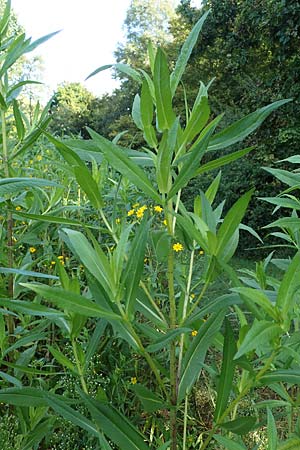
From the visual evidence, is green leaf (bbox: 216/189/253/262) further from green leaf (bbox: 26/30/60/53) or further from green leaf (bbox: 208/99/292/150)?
green leaf (bbox: 26/30/60/53)

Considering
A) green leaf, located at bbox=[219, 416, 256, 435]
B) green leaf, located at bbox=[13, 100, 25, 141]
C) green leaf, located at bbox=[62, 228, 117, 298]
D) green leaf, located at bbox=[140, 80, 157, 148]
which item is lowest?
green leaf, located at bbox=[219, 416, 256, 435]

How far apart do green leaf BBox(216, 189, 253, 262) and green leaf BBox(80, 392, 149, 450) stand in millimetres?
247

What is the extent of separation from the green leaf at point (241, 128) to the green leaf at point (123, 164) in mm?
100

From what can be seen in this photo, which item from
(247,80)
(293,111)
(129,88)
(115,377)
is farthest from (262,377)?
(129,88)

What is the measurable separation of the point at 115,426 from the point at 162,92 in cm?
41

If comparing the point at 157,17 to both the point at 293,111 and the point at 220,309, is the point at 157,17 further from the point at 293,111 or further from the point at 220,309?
the point at 220,309

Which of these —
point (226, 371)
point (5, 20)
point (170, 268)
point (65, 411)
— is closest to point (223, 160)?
point (170, 268)

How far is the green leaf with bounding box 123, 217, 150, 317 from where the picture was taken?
1.94ft

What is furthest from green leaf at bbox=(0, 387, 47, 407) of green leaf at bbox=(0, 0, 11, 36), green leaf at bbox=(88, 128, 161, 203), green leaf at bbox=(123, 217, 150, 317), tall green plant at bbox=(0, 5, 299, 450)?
green leaf at bbox=(0, 0, 11, 36)

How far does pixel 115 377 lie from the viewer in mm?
1661

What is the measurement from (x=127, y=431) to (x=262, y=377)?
0.19m

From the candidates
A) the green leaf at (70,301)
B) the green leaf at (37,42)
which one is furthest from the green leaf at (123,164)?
the green leaf at (37,42)

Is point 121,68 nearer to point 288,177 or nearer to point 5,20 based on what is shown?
point 288,177

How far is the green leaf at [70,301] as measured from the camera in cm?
56
